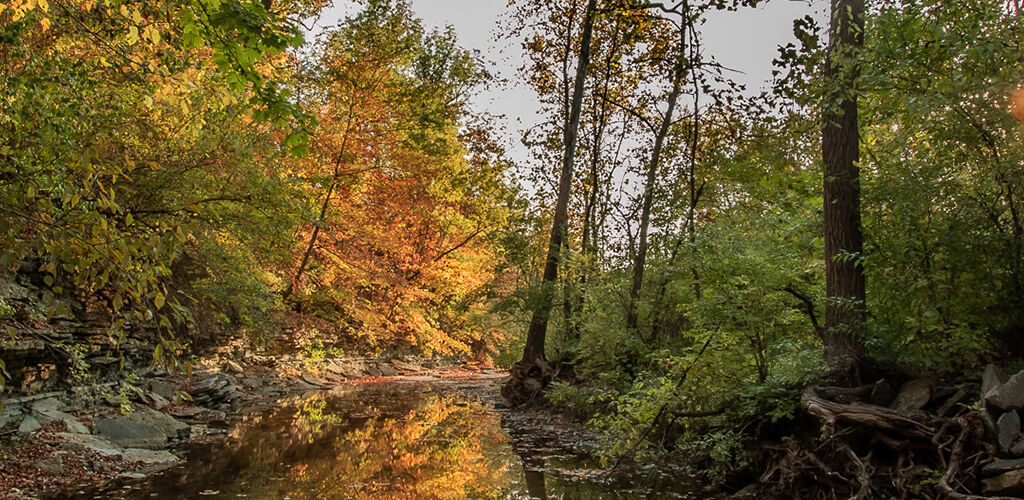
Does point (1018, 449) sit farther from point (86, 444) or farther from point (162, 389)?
point (162, 389)

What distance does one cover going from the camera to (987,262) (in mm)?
5160

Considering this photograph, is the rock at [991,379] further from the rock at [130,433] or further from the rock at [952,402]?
the rock at [130,433]

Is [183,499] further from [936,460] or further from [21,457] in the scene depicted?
[936,460]

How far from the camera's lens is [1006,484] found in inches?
156

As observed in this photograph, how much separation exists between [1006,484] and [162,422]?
9985 millimetres

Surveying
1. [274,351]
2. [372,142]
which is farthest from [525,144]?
[274,351]

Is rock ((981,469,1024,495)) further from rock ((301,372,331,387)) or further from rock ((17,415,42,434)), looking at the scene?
rock ((301,372,331,387))

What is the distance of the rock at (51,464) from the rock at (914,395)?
27.4 ft

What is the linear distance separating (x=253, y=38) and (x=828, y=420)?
5.53 meters

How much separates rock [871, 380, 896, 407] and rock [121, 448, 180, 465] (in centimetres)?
791

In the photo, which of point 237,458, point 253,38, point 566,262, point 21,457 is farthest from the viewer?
point 566,262

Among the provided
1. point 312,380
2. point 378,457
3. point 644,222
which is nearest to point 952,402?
point 378,457

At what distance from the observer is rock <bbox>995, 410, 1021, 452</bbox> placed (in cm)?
420

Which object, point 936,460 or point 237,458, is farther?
point 237,458
